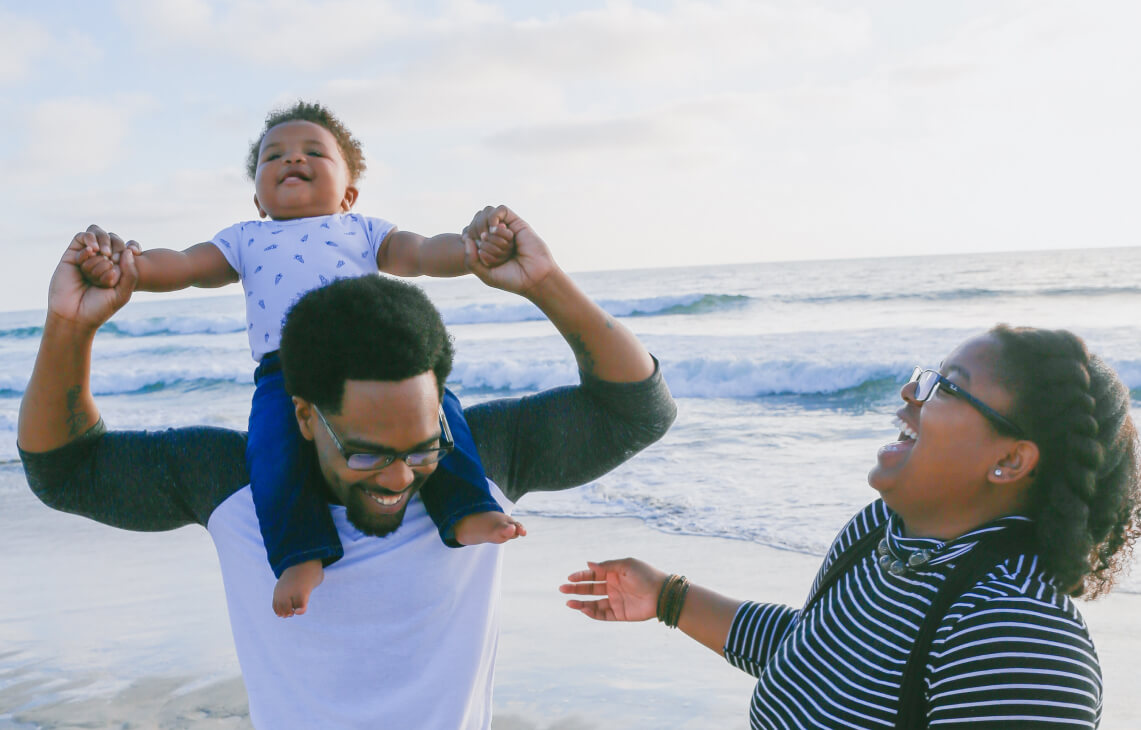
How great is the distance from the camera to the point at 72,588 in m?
5.66

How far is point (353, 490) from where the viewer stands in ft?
5.95

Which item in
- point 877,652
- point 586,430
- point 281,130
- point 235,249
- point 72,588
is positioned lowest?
point 72,588

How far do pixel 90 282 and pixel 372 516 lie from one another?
741 mm

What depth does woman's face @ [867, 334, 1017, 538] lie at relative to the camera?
6.36 feet

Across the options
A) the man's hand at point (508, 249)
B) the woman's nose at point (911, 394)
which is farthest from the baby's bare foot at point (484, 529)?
the woman's nose at point (911, 394)

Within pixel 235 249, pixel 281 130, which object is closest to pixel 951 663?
pixel 235 249

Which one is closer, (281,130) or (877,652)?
(877,652)

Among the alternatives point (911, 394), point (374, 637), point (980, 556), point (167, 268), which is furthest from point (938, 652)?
point (167, 268)

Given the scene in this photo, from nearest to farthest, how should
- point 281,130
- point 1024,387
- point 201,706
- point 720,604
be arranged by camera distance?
point 1024,387
point 720,604
point 281,130
point 201,706

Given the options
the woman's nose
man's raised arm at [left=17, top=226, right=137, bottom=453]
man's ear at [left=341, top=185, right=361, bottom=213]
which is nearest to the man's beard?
man's raised arm at [left=17, top=226, right=137, bottom=453]

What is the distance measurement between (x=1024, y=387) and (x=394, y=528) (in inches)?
53.5

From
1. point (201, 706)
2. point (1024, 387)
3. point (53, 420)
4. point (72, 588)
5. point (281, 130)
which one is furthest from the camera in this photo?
point (72, 588)

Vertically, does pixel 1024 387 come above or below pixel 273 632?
above

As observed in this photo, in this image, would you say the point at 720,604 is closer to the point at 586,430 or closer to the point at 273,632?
the point at 586,430
